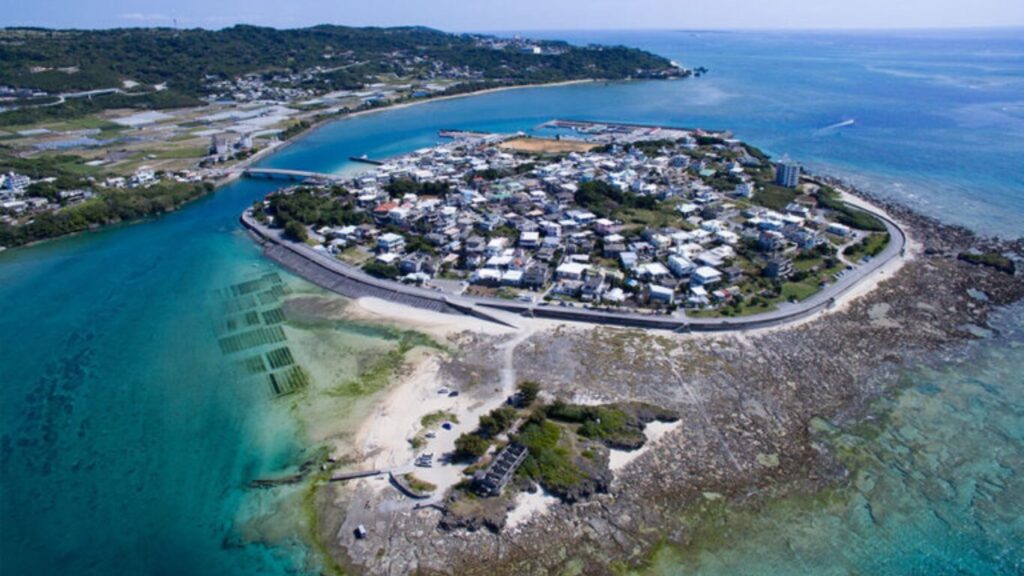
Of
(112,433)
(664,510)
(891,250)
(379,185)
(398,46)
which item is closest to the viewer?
(664,510)

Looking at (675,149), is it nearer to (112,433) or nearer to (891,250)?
(891,250)

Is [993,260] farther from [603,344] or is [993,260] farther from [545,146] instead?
[545,146]

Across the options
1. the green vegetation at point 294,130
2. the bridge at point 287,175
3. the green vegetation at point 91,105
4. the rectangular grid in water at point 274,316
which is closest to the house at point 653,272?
the rectangular grid in water at point 274,316

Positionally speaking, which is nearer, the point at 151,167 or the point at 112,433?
the point at 112,433

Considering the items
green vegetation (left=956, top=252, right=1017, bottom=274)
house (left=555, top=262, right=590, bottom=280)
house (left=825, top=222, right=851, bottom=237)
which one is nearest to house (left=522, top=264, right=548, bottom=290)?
house (left=555, top=262, right=590, bottom=280)

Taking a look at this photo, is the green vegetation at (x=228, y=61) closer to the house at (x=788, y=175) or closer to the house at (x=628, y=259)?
the house at (x=788, y=175)

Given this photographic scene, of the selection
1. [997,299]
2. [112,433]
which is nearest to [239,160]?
[112,433]
